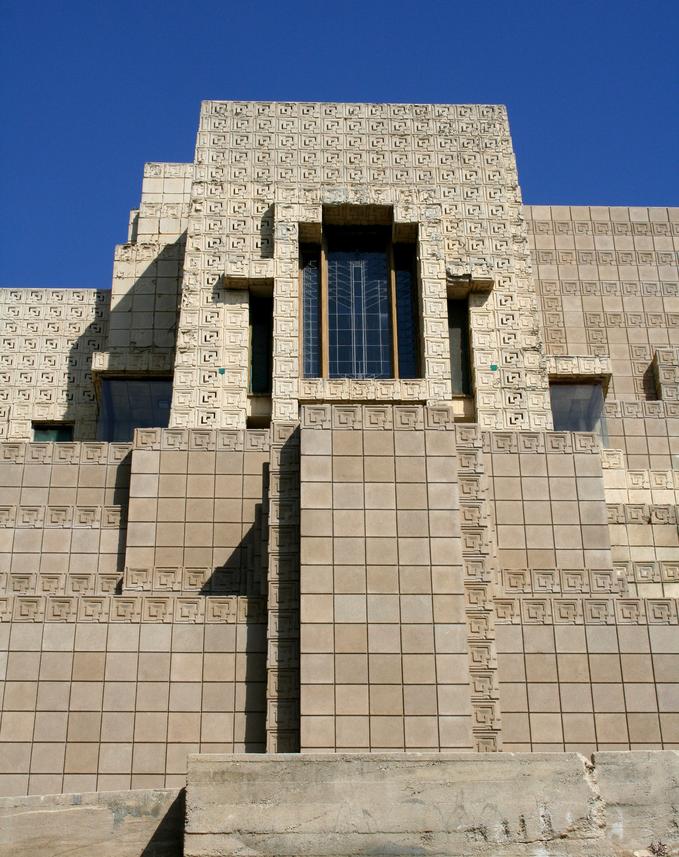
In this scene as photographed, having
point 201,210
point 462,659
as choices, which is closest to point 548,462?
point 462,659

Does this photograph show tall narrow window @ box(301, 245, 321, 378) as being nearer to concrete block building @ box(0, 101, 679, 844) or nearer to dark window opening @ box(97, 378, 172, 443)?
concrete block building @ box(0, 101, 679, 844)

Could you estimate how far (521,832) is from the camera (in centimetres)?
1258

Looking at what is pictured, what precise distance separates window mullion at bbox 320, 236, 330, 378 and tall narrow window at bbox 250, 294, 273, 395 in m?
1.21

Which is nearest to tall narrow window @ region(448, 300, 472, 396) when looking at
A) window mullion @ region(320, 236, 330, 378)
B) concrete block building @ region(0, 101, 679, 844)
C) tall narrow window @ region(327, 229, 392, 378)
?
concrete block building @ region(0, 101, 679, 844)

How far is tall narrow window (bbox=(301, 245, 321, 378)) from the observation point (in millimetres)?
26031

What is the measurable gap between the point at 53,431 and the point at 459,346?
10.9m

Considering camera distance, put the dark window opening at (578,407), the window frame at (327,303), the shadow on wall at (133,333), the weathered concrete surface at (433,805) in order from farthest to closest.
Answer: the shadow on wall at (133,333) → the dark window opening at (578,407) → the window frame at (327,303) → the weathered concrete surface at (433,805)

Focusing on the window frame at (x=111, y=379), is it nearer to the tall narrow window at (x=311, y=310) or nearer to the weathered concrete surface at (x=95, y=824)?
the tall narrow window at (x=311, y=310)

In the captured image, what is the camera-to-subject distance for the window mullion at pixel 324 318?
2578 centimetres

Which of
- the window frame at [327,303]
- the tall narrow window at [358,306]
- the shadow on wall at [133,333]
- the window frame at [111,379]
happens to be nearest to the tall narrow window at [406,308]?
the window frame at [327,303]

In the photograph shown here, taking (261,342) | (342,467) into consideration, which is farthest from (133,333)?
(342,467)

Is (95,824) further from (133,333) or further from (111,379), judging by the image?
(133,333)

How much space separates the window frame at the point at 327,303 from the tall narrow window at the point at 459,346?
33.5 inches

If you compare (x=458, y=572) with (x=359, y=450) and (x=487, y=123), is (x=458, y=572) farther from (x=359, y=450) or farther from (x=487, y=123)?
(x=487, y=123)
